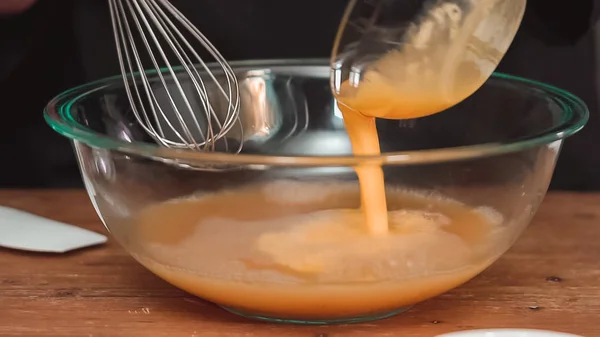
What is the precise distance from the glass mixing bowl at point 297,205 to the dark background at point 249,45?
294 millimetres

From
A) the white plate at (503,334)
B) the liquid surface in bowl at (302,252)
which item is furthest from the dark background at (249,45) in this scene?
the white plate at (503,334)

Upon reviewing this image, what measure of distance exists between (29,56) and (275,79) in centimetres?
36

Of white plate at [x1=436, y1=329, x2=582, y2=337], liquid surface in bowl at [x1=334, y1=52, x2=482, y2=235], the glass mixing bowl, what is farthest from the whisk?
white plate at [x1=436, y1=329, x2=582, y2=337]

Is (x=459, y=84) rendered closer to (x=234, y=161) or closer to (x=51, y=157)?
(x=234, y=161)

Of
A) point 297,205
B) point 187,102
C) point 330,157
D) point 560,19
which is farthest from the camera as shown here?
point 560,19

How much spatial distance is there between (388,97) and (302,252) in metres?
0.14

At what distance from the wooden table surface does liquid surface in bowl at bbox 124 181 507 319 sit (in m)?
0.03

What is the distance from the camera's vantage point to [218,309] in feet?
2.06

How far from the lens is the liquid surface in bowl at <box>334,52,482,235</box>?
609 mm

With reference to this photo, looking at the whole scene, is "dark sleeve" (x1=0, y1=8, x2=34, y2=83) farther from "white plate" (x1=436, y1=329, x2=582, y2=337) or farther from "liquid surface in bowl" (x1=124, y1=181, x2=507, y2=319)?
"white plate" (x1=436, y1=329, x2=582, y2=337)

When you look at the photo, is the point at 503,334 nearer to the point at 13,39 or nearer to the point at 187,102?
the point at 187,102

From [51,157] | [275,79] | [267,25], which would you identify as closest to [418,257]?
[275,79]

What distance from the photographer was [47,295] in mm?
656

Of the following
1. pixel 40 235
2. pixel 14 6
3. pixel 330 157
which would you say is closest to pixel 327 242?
pixel 330 157
